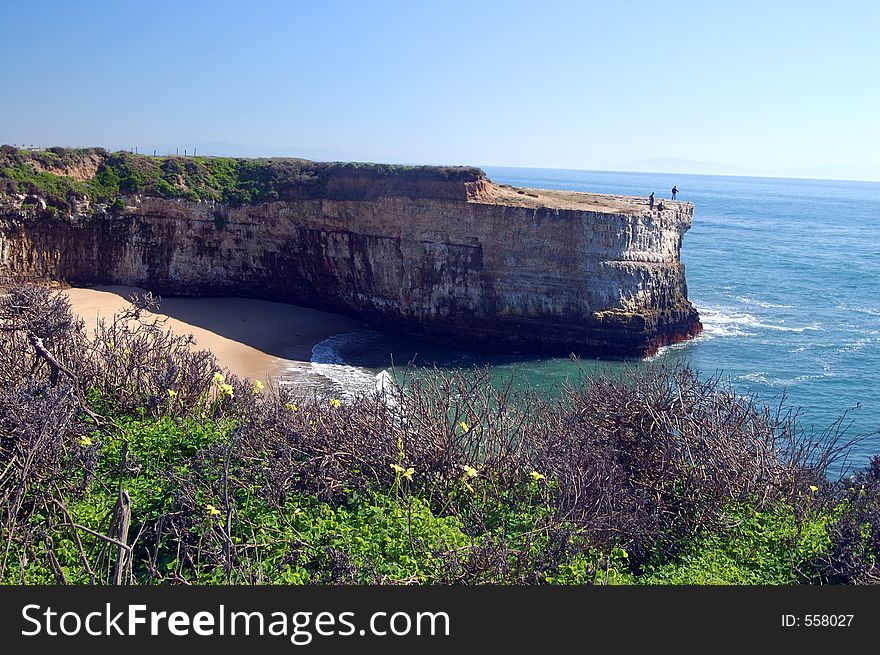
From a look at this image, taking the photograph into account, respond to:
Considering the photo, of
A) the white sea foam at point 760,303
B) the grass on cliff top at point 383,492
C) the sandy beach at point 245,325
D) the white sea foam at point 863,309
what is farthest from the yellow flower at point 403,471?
the white sea foam at point 863,309

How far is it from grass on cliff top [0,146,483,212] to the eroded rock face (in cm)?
59

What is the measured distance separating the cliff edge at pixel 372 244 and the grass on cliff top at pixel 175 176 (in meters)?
0.09

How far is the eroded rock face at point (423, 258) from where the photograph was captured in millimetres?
29688

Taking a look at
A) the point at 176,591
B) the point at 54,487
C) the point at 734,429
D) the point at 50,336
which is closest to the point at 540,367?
the point at 734,429

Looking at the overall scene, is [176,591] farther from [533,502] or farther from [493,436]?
[493,436]

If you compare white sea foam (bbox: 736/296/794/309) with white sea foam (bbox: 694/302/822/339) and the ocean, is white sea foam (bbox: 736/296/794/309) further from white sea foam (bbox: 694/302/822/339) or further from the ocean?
white sea foam (bbox: 694/302/822/339)

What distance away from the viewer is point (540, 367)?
2780 centimetres

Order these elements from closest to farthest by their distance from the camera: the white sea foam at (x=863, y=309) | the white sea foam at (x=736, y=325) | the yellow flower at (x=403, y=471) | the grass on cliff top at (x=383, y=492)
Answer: the grass on cliff top at (x=383, y=492), the yellow flower at (x=403, y=471), the white sea foam at (x=736, y=325), the white sea foam at (x=863, y=309)

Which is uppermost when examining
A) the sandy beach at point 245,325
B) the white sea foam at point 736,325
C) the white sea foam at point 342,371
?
the white sea foam at point 736,325

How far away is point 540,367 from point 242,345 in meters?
11.6

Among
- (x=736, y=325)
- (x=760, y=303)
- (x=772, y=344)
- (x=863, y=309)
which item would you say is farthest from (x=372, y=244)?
(x=863, y=309)

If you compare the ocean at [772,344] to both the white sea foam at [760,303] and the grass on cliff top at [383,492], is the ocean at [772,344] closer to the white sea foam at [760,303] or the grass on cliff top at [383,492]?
the white sea foam at [760,303]

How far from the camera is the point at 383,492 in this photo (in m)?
9.91

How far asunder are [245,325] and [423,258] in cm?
806
